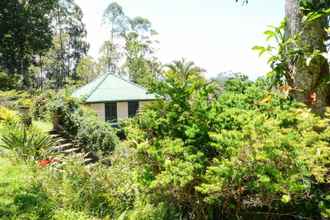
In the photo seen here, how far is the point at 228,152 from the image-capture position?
4.50 metres

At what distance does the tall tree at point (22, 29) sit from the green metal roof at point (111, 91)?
23.1 feet

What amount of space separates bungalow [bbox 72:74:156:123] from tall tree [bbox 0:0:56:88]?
23.1ft

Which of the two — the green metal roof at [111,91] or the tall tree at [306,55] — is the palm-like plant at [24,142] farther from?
the green metal roof at [111,91]

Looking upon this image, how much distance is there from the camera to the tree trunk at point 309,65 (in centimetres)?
470

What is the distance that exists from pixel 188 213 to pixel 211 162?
42.2 inches

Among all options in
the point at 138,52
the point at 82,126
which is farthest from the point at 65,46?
the point at 82,126

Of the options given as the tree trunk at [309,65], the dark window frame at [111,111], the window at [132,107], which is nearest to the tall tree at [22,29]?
the dark window frame at [111,111]

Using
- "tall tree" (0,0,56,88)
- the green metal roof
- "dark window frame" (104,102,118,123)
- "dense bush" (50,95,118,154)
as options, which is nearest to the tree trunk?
"dense bush" (50,95,118,154)

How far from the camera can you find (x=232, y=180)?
4441mm

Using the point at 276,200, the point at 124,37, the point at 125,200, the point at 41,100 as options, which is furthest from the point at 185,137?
the point at 124,37

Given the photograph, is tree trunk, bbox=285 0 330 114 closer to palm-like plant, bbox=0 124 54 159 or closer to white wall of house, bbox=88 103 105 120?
palm-like plant, bbox=0 124 54 159

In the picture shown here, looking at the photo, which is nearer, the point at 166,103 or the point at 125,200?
the point at 166,103

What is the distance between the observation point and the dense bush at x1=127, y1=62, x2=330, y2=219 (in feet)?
13.4

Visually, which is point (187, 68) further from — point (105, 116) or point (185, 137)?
point (105, 116)
